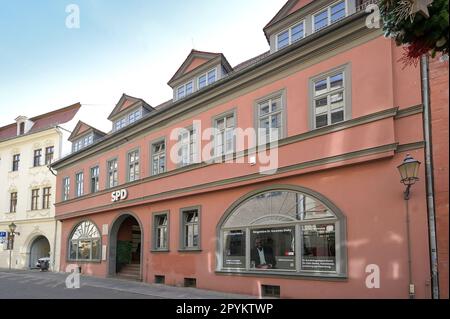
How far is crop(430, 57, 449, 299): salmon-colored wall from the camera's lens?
31.6 ft

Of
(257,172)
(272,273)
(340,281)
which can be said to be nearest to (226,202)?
(257,172)

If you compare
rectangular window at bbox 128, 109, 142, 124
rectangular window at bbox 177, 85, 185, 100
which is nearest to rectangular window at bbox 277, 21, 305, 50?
rectangular window at bbox 177, 85, 185, 100

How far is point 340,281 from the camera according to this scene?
11516 millimetres

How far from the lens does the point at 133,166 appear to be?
20.7 m

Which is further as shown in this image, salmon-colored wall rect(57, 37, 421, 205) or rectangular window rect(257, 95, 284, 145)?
rectangular window rect(257, 95, 284, 145)

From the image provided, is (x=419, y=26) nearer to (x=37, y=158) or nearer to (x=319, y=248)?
(x=319, y=248)

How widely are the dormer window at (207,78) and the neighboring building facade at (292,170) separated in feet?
0.23

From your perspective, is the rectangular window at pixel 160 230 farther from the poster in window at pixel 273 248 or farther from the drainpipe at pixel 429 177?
the drainpipe at pixel 429 177

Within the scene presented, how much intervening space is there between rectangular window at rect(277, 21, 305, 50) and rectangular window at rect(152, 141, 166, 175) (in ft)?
21.9

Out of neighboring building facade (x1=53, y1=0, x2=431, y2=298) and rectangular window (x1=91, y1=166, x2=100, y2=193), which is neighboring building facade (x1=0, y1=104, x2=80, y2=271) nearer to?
rectangular window (x1=91, y1=166, x2=100, y2=193)

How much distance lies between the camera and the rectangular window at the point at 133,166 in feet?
66.5

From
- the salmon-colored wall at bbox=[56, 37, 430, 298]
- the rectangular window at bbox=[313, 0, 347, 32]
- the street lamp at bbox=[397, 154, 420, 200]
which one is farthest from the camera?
the rectangular window at bbox=[313, 0, 347, 32]

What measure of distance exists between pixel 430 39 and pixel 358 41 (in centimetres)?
798
